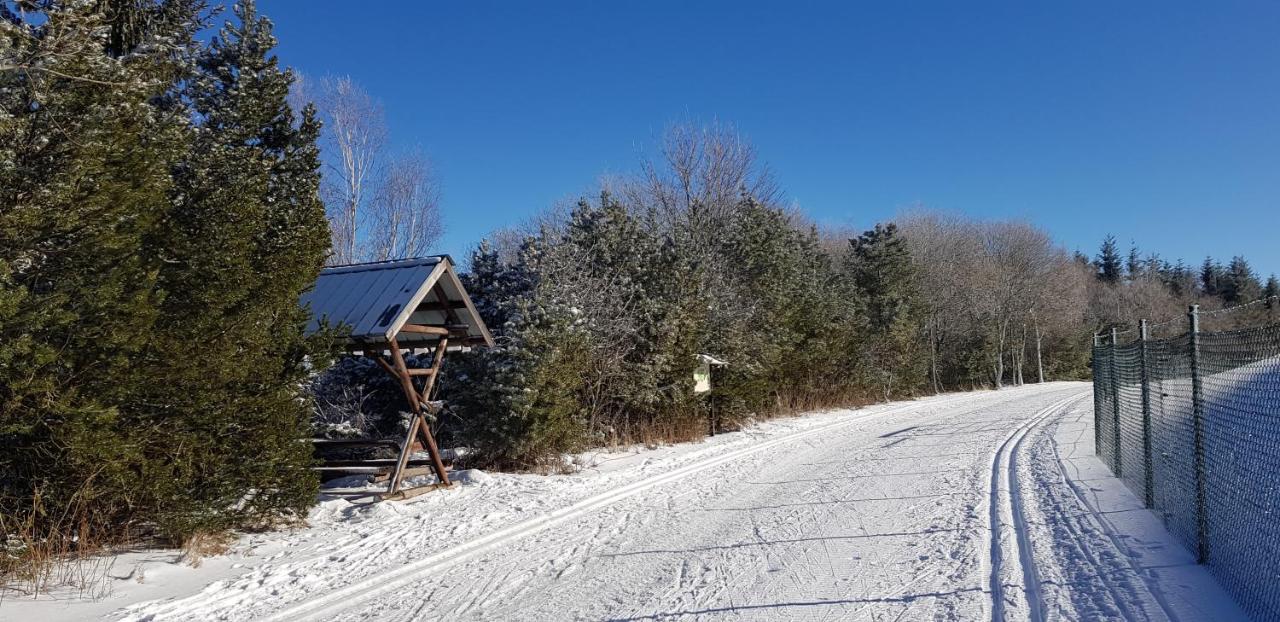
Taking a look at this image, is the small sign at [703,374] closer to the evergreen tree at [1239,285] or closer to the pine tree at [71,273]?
the pine tree at [71,273]

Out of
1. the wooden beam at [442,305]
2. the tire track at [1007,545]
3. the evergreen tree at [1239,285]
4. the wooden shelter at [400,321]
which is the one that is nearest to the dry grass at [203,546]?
the wooden shelter at [400,321]

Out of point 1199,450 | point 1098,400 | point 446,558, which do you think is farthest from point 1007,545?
point 1098,400

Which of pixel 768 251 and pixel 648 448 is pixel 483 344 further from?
pixel 768 251

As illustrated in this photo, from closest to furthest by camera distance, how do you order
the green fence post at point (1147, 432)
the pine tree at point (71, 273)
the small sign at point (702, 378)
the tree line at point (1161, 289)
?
the pine tree at point (71, 273), the green fence post at point (1147, 432), the small sign at point (702, 378), the tree line at point (1161, 289)

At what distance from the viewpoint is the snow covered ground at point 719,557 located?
5.46 m

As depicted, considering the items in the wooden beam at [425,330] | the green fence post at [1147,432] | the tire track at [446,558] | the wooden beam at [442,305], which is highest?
the wooden beam at [442,305]

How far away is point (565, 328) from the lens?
13.6 meters

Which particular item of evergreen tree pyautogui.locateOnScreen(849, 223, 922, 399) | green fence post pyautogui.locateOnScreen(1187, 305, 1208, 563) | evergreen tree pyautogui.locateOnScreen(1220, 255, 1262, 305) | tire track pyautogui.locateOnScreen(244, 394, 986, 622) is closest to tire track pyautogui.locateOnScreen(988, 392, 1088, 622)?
green fence post pyautogui.locateOnScreen(1187, 305, 1208, 563)

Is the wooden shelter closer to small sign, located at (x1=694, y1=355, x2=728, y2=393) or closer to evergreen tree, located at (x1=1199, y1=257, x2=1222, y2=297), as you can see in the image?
A: small sign, located at (x1=694, y1=355, x2=728, y2=393)

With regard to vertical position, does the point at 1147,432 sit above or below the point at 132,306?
below

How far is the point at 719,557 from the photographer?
22.7 ft

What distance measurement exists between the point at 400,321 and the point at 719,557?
210 inches

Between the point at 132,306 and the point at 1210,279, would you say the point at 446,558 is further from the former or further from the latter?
the point at 1210,279

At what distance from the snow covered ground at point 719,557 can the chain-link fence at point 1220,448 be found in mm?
240
